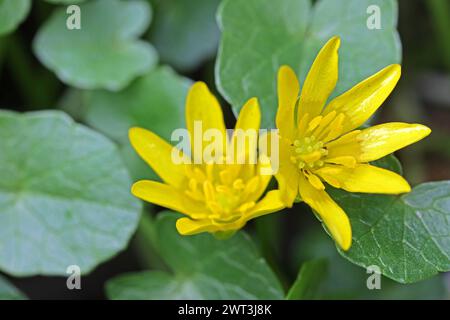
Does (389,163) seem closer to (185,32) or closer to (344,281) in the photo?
(344,281)

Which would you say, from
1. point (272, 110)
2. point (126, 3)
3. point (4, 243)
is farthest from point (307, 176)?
point (126, 3)

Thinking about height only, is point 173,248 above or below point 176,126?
below

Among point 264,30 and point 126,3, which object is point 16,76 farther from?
point 264,30

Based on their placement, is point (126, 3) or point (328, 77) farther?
point (126, 3)

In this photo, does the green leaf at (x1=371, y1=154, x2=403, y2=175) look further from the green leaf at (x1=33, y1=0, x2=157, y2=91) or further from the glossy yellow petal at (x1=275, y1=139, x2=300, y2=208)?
the green leaf at (x1=33, y1=0, x2=157, y2=91)

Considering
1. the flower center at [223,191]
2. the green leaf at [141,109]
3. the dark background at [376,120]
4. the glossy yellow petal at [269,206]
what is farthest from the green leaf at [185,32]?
the glossy yellow petal at [269,206]
